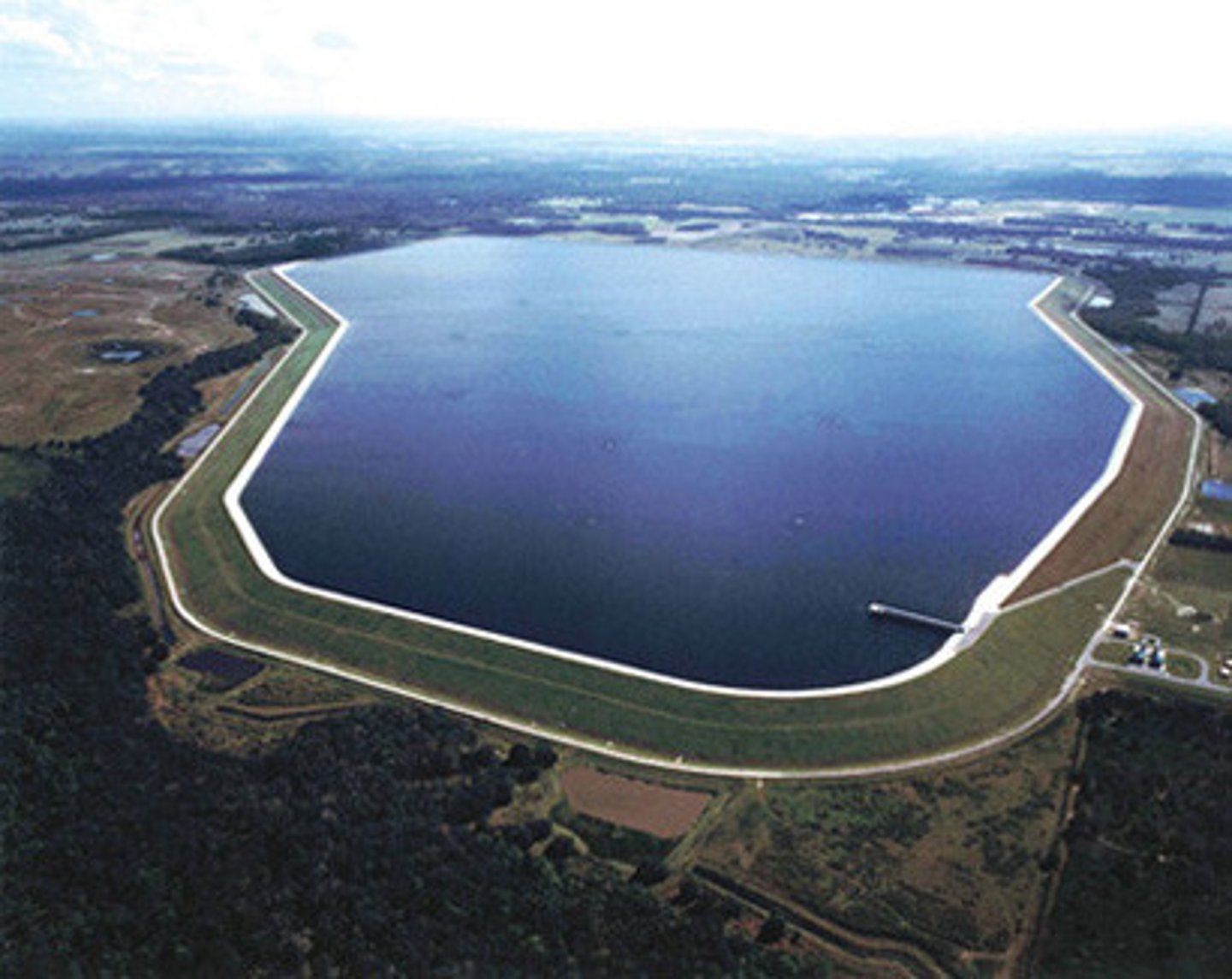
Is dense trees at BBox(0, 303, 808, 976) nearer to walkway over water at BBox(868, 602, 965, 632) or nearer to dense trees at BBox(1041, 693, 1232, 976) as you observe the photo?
dense trees at BBox(1041, 693, 1232, 976)

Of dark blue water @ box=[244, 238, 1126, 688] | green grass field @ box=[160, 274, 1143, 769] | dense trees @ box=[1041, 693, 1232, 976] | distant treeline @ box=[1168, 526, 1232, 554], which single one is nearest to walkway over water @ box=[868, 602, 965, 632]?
dark blue water @ box=[244, 238, 1126, 688]

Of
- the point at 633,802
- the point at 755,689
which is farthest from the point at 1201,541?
the point at 633,802

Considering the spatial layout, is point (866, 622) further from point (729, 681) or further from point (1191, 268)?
point (1191, 268)

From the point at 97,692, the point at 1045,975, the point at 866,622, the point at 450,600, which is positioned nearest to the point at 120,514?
the point at 97,692

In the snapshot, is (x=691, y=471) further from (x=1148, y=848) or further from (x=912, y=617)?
(x=1148, y=848)

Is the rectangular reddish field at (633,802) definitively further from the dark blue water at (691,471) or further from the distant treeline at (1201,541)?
the distant treeline at (1201,541)

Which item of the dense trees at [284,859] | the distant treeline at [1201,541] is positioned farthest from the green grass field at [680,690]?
the distant treeline at [1201,541]

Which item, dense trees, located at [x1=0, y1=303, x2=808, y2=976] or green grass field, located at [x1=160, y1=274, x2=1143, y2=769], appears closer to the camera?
dense trees, located at [x1=0, y1=303, x2=808, y2=976]
